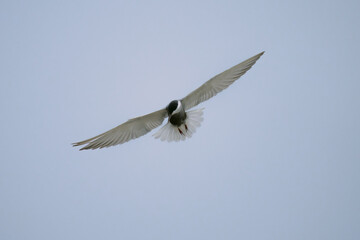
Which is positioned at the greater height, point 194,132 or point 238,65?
point 238,65

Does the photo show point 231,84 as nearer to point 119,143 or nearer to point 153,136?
point 153,136

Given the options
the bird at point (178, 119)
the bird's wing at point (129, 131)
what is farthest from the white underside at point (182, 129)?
the bird's wing at point (129, 131)

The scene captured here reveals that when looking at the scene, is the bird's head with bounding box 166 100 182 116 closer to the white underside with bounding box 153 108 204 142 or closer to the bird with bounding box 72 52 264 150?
the bird with bounding box 72 52 264 150

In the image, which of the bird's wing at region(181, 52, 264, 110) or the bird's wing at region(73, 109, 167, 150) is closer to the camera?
the bird's wing at region(73, 109, 167, 150)

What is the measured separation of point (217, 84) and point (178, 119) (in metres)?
0.87

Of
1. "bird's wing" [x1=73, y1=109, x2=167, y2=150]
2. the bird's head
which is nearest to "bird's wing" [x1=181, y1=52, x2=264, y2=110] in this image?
the bird's head

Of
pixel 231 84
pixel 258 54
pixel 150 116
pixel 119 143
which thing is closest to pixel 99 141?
pixel 119 143

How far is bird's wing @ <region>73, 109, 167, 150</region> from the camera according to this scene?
732 centimetres

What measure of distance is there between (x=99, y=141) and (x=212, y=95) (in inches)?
80.3

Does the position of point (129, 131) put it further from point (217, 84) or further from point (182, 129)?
point (217, 84)

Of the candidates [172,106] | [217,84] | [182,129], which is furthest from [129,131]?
[217,84]

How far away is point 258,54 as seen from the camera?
299 inches

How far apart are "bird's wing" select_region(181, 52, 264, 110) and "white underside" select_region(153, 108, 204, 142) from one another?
8.4 inches

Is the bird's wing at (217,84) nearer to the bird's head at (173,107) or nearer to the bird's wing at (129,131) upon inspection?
the bird's head at (173,107)
